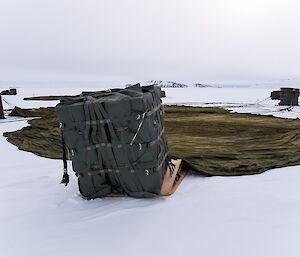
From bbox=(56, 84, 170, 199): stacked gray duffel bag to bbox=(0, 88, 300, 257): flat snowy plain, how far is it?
0.12 metres

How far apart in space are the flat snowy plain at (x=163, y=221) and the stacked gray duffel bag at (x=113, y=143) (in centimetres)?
12

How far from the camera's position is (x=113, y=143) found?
267 centimetres

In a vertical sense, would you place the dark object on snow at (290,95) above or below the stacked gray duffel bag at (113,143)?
below

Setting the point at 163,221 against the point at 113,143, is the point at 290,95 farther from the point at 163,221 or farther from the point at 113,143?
the point at 163,221

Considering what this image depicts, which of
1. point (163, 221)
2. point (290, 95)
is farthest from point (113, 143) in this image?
point (290, 95)

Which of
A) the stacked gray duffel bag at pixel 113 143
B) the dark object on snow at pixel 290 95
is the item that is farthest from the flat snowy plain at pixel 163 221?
A: the dark object on snow at pixel 290 95

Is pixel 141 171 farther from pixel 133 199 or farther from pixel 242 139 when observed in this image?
pixel 242 139

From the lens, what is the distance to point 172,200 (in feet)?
8.81

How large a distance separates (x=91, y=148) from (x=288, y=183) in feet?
5.71

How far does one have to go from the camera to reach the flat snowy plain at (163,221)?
6.46 feet

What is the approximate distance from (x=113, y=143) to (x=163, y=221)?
0.71 meters

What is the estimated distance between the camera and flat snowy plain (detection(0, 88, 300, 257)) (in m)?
1.97

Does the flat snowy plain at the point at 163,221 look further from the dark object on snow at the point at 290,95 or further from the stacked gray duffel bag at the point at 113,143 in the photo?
the dark object on snow at the point at 290,95

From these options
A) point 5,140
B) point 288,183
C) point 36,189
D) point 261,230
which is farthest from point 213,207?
point 5,140
